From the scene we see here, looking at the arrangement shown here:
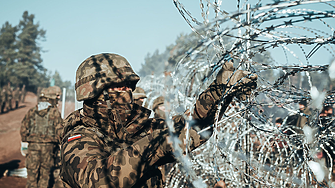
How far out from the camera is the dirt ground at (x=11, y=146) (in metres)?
7.28

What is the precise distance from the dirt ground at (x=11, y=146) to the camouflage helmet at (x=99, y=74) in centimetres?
667

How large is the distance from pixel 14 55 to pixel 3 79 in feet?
15.4

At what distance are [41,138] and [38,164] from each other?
622mm

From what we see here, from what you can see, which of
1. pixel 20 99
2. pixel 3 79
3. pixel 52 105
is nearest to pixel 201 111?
pixel 52 105

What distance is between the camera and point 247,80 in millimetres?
1851

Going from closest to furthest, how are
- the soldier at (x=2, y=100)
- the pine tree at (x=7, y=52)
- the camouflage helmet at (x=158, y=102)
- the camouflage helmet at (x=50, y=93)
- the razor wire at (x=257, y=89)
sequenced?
1. the razor wire at (x=257, y=89)
2. the camouflage helmet at (x=158, y=102)
3. the camouflage helmet at (x=50, y=93)
4. the soldier at (x=2, y=100)
5. the pine tree at (x=7, y=52)

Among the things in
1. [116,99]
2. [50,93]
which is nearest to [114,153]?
[116,99]

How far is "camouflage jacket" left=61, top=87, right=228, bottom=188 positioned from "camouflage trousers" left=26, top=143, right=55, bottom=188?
15.6ft

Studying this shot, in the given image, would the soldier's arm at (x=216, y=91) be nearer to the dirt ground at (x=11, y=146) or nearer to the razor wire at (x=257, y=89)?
the razor wire at (x=257, y=89)

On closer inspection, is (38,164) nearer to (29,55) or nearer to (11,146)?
(11,146)

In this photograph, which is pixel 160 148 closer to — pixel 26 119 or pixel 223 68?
pixel 223 68

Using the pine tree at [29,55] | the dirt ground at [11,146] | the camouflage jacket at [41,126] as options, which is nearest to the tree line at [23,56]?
the pine tree at [29,55]

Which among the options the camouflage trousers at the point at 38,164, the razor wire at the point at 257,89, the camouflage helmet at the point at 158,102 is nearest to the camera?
the razor wire at the point at 257,89

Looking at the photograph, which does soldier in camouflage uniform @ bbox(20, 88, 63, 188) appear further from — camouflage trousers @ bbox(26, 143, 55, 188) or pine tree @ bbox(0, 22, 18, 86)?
pine tree @ bbox(0, 22, 18, 86)
